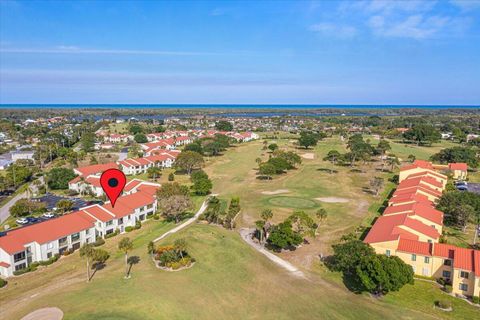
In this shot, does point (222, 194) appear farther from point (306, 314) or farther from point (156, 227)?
point (306, 314)

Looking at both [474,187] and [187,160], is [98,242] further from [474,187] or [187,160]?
[474,187]

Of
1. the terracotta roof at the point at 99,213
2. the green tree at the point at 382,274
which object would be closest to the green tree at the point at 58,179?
the terracotta roof at the point at 99,213

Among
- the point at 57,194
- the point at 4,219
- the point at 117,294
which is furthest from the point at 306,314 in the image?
the point at 57,194

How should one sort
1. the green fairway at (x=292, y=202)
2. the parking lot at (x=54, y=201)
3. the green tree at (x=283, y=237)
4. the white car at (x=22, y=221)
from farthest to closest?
the parking lot at (x=54, y=201)
the green fairway at (x=292, y=202)
the white car at (x=22, y=221)
the green tree at (x=283, y=237)

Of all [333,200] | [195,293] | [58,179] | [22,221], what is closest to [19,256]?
[22,221]

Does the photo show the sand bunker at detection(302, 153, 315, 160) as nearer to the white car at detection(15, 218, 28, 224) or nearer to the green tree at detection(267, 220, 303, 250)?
the green tree at detection(267, 220, 303, 250)

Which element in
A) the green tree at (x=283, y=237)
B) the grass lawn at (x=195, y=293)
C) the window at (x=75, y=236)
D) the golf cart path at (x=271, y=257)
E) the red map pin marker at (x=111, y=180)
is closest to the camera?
the grass lawn at (x=195, y=293)

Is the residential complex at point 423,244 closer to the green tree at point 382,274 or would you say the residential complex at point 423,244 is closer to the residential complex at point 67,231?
the green tree at point 382,274
